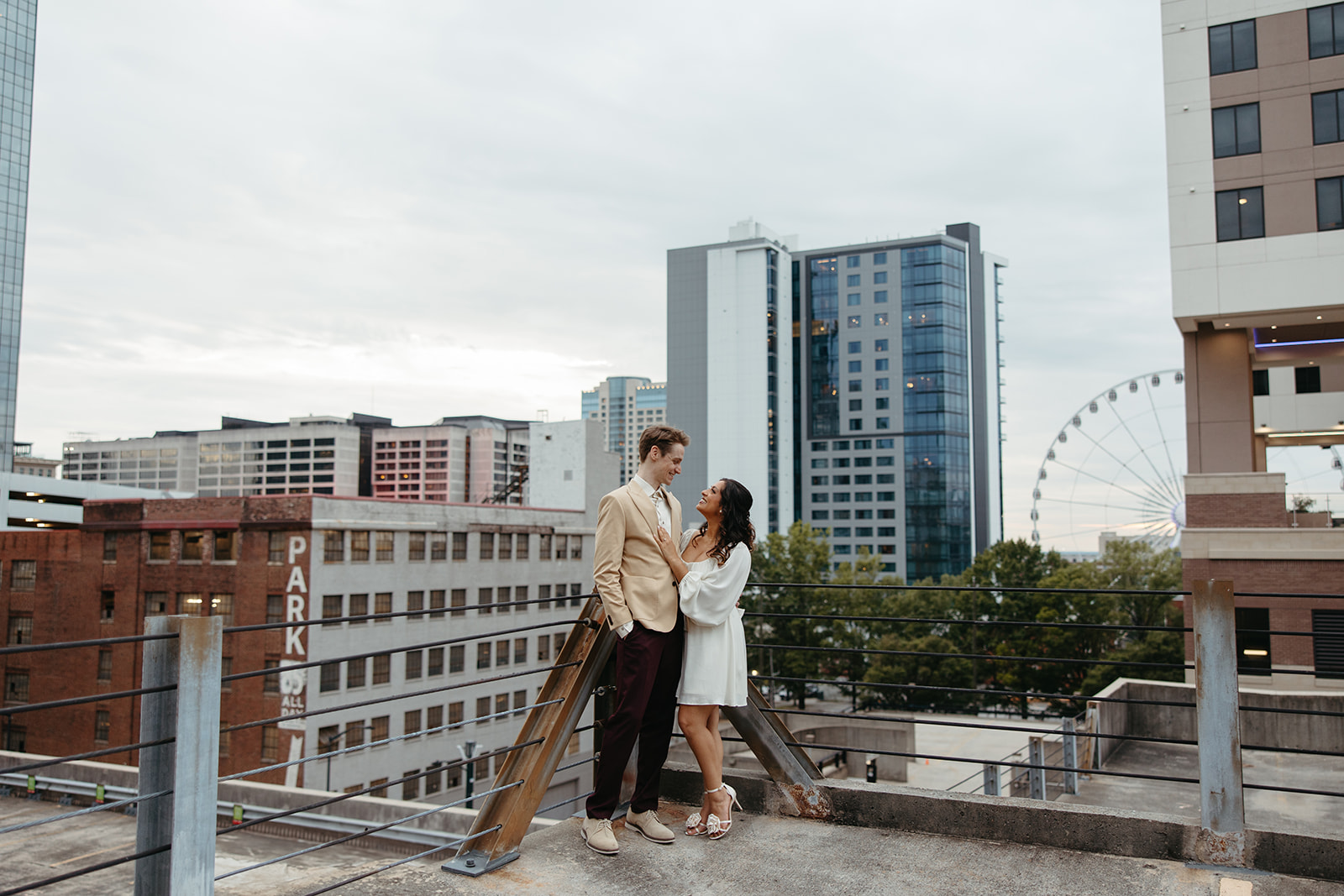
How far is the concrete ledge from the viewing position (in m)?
4.42

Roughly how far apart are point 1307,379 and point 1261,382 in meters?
1.48

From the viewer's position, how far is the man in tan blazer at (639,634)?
488cm

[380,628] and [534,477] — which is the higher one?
[534,477]

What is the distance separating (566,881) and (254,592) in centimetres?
4834

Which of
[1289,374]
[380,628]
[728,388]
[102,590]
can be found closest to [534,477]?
[380,628]

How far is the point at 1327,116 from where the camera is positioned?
86.6 ft

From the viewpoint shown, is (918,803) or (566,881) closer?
(566,881)

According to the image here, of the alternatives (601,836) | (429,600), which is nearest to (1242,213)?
(601,836)

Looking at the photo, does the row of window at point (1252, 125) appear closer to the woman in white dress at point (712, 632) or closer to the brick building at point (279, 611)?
the woman in white dress at point (712, 632)

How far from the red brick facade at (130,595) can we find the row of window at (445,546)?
7.38ft

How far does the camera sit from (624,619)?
4.81 metres

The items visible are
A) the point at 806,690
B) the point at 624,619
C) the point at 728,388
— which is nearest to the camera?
the point at 624,619

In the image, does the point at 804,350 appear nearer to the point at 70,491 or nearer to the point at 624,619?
the point at 70,491

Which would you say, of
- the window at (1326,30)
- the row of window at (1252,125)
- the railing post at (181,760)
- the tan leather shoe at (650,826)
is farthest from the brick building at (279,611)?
the railing post at (181,760)
